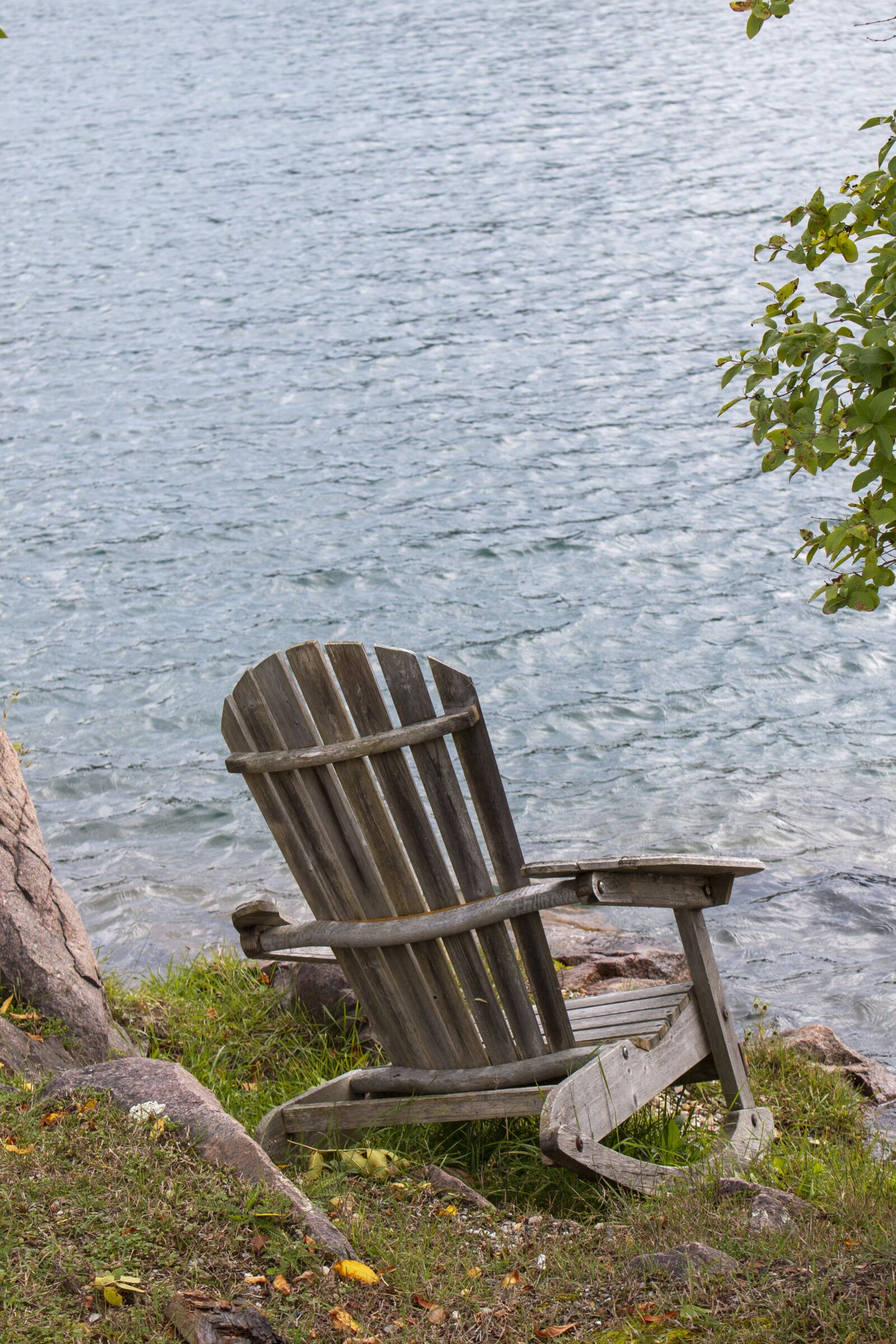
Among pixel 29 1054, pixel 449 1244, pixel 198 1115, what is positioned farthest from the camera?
pixel 29 1054

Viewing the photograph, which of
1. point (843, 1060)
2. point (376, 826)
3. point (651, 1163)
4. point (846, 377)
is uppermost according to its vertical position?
point (846, 377)

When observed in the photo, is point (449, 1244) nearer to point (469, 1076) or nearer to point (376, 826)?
point (469, 1076)

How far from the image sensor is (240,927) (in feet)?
14.2

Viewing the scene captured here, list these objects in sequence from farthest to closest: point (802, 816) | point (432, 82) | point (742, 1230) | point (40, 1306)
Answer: point (432, 82), point (802, 816), point (742, 1230), point (40, 1306)

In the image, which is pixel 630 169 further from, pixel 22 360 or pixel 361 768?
pixel 361 768

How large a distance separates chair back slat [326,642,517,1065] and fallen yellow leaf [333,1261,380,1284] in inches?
38.4

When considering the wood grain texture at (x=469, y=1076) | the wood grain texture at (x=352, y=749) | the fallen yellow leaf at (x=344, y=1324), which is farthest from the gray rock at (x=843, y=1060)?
the fallen yellow leaf at (x=344, y=1324)

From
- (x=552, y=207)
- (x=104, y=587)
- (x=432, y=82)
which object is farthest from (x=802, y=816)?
(x=432, y=82)

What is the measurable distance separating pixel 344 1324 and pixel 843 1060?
2815mm

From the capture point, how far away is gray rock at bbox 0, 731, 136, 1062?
180 inches

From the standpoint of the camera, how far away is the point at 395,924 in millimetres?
3916

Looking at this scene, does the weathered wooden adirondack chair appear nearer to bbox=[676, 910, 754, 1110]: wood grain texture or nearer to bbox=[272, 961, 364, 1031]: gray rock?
bbox=[676, 910, 754, 1110]: wood grain texture

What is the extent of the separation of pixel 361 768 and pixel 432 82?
2802 centimetres

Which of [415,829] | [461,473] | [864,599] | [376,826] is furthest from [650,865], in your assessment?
[461,473]
